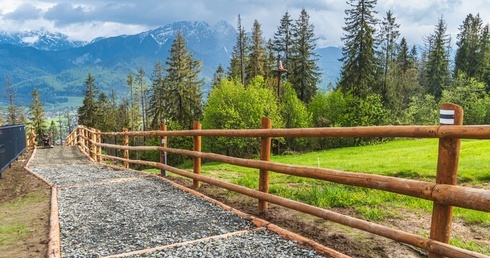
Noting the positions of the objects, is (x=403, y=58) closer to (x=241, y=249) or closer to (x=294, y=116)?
(x=294, y=116)

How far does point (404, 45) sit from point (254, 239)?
238ft

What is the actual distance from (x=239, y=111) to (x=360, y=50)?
A: 14.8m

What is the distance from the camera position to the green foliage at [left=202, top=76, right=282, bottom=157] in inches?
1606

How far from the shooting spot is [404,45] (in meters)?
69.0

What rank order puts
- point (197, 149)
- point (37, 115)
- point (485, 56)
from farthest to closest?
point (37, 115) < point (485, 56) < point (197, 149)

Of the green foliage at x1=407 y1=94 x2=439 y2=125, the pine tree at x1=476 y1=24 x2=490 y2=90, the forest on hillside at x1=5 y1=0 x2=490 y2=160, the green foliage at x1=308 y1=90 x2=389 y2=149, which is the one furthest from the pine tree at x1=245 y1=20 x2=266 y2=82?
the pine tree at x1=476 y1=24 x2=490 y2=90

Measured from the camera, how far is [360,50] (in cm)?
3956

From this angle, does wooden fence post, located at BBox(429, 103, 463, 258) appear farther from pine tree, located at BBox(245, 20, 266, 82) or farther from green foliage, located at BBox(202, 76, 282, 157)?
pine tree, located at BBox(245, 20, 266, 82)

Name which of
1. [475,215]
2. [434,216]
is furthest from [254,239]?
[475,215]

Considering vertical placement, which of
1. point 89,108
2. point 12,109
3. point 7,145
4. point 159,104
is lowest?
point 12,109

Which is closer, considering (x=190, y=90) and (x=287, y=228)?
(x=287, y=228)

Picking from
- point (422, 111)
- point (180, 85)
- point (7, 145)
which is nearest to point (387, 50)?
point (422, 111)

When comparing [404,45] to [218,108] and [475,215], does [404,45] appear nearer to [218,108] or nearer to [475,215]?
[218,108]

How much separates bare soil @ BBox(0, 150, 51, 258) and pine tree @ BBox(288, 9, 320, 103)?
41.3 meters
